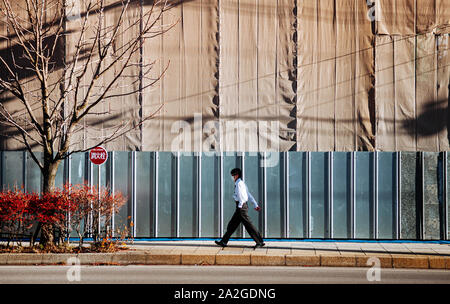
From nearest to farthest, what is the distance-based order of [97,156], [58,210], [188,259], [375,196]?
[188,259]
[58,210]
[97,156]
[375,196]

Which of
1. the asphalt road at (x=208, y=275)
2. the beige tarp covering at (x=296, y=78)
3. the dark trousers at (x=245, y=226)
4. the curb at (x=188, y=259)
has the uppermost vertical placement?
the beige tarp covering at (x=296, y=78)

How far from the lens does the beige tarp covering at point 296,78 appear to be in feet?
54.5

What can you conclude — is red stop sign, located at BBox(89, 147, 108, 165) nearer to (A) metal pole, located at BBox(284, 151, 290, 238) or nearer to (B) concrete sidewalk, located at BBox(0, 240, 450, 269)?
(B) concrete sidewalk, located at BBox(0, 240, 450, 269)

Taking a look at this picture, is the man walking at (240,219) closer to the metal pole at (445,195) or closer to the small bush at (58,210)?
the small bush at (58,210)

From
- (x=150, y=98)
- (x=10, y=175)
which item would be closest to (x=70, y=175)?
(x=10, y=175)

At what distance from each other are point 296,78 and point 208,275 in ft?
20.3

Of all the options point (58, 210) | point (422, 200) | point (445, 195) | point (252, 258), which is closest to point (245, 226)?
point (252, 258)

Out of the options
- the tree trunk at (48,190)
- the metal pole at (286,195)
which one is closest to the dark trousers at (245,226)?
the metal pole at (286,195)

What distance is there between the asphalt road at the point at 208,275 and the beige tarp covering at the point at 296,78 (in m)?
4.20

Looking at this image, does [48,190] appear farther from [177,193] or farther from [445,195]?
[445,195]

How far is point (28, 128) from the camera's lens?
16844mm

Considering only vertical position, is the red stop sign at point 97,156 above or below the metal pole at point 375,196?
above

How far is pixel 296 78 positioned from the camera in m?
16.7
